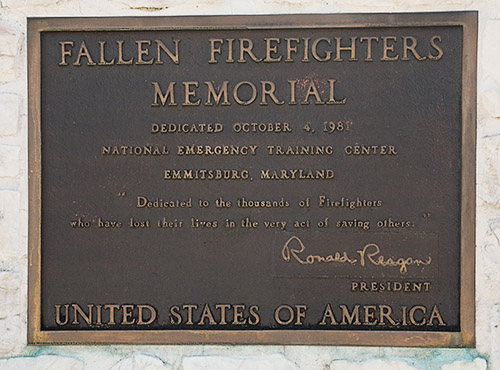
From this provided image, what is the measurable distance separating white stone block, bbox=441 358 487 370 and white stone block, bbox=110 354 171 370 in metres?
1.38

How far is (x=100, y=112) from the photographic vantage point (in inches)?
123

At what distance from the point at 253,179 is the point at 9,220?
4.08 ft

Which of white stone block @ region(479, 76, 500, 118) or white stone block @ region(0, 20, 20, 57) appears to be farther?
white stone block @ region(0, 20, 20, 57)

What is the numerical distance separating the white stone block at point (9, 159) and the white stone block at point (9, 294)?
512 millimetres

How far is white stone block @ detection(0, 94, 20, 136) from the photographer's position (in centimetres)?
312

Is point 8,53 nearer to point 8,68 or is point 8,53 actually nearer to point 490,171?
point 8,68

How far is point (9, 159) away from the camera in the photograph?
3125 mm

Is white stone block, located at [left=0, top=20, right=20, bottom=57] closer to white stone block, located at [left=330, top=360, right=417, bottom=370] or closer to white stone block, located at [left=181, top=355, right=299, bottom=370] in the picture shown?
white stone block, located at [left=181, top=355, right=299, bottom=370]

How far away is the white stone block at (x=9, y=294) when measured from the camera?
312 cm
